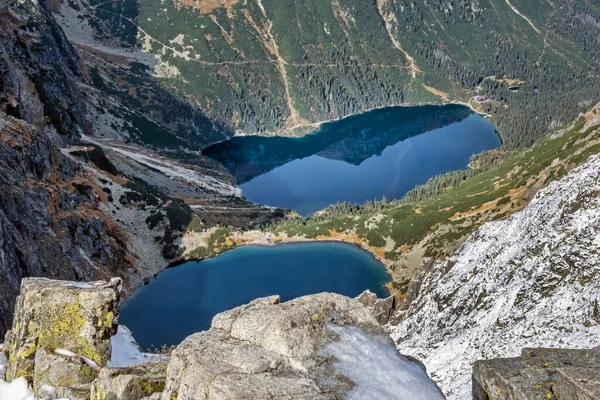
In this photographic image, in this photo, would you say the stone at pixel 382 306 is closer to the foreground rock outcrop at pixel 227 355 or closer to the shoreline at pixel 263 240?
the shoreline at pixel 263 240

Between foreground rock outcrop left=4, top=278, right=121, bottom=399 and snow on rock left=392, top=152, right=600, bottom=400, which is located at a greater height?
foreground rock outcrop left=4, top=278, right=121, bottom=399

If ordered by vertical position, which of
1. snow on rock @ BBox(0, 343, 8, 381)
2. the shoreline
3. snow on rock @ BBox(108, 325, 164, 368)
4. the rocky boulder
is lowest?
the shoreline

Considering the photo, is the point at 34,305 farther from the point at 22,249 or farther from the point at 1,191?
the point at 1,191

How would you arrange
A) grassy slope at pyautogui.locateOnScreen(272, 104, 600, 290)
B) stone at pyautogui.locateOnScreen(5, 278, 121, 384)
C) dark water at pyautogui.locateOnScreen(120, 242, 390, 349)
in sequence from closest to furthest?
stone at pyautogui.locateOnScreen(5, 278, 121, 384)
dark water at pyautogui.locateOnScreen(120, 242, 390, 349)
grassy slope at pyautogui.locateOnScreen(272, 104, 600, 290)

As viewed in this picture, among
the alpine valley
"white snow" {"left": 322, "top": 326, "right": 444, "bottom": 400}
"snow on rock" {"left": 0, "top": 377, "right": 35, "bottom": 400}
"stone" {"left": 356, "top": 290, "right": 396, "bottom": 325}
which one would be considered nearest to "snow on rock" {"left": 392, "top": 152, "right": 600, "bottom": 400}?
the alpine valley

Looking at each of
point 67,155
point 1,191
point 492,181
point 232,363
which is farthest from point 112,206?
point 232,363

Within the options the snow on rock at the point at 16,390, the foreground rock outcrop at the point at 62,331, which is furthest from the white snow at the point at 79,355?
the snow on rock at the point at 16,390

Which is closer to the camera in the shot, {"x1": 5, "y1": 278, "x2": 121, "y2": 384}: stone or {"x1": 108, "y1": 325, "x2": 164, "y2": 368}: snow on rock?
{"x1": 5, "y1": 278, "x2": 121, "y2": 384}: stone

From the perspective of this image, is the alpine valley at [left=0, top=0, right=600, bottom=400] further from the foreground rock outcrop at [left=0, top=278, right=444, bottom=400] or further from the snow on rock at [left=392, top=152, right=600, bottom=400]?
the snow on rock at [left=392, top=152, right=600, bottom=400]
